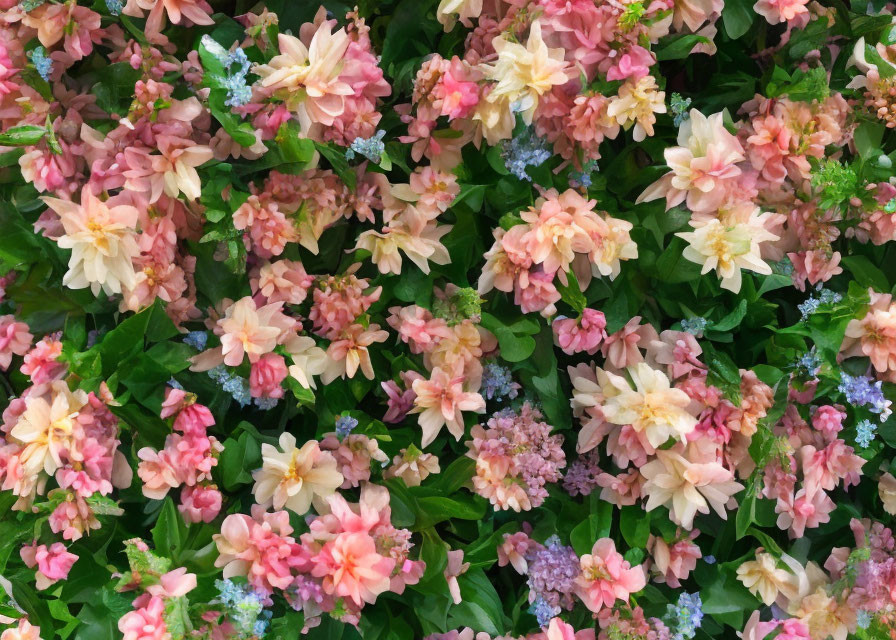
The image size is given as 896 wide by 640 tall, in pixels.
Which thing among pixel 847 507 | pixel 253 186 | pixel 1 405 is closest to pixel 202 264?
pixel 253 186

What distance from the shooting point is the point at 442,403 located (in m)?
0.92

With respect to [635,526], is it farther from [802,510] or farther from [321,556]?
[321,556]

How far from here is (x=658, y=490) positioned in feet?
3.10

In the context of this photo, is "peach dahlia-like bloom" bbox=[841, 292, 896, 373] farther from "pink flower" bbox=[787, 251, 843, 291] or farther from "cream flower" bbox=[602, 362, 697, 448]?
"cream flower" bbox=[602, 362, 697, 448]

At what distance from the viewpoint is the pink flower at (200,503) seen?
2.94ft

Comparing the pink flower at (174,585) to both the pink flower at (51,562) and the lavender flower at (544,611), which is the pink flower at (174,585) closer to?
the pink flower at (51,562)

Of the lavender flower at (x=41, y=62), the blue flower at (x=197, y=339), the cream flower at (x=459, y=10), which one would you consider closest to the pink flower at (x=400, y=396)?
the blue flower at (x=197, y=339)

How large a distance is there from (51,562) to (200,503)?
0.18 meters

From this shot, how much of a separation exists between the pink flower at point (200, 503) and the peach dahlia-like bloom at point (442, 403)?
0.25 m

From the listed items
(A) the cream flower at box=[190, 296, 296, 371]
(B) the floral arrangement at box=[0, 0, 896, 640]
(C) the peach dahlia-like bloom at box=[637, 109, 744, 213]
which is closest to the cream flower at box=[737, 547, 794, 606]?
(B) the floral arrangement at box=[0, 0, 896, 640]

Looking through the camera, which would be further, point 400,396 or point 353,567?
point 400,396

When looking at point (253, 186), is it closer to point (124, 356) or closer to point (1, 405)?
point (124, 356)

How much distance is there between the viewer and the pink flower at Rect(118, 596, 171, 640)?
31.8 inches

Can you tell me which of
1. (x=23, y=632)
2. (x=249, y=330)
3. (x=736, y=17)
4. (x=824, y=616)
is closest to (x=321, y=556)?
(x=249, y=330)
